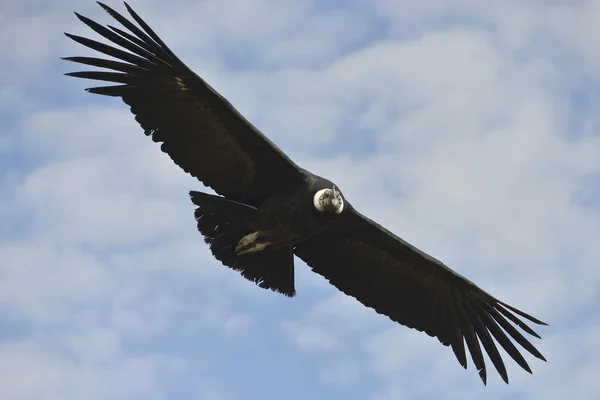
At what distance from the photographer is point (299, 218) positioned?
17188 mm

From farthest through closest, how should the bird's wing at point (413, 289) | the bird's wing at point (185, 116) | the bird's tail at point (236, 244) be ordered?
the bird's wing at point (413, 289), the bird's tail at point (236, 244), the bird's wing at point (185, 116)

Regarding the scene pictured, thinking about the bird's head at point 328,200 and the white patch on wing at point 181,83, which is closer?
the white patch on wing at point 181,83

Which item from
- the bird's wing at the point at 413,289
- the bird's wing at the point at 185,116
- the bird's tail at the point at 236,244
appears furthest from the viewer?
the bird's wing at the point at 413,289

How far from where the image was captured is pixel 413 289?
63.7 feet

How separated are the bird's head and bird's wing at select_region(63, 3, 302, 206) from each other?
1.55 ft

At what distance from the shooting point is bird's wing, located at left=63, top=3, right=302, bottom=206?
16.3 metres

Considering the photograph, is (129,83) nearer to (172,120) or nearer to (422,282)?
(172,120)

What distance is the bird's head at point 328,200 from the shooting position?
1692 centimetres

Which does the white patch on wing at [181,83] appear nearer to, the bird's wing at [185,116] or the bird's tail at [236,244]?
the bird's wing at [185,116]

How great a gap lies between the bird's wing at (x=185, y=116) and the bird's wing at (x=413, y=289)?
1681mm

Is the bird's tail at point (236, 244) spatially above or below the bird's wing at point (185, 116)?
below

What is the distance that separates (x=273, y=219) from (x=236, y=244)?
70 centimetres

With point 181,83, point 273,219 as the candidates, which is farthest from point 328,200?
point 181,83

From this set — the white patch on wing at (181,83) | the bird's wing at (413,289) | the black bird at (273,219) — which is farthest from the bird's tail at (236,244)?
the white patch on wing at (181,83)
